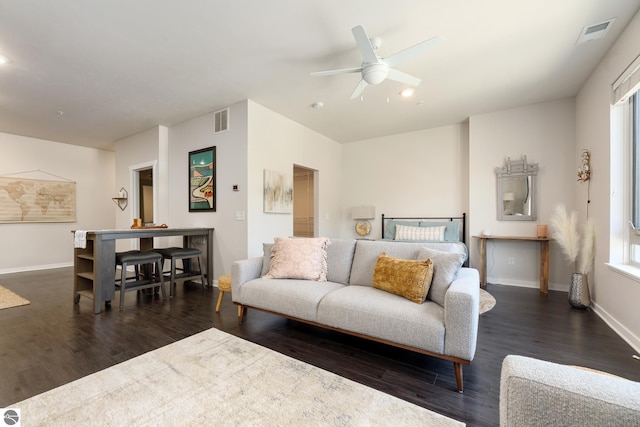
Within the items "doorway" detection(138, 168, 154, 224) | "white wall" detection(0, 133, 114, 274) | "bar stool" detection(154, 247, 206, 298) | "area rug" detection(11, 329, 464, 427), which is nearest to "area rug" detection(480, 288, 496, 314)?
"area rug" detection(11, 329, 464, 427)

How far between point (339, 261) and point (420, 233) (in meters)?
2.76

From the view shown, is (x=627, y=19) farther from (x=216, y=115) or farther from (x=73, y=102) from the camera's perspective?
(x=73, y=102)

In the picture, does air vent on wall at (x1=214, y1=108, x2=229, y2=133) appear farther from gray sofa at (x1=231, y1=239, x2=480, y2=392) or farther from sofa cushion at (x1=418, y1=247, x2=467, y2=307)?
sofa cushion at (x1=418, y1=247, x2=467, y2=307)

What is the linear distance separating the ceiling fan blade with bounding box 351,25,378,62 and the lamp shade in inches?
142

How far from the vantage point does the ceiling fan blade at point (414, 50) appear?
2113 millimetres

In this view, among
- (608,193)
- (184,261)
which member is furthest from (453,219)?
(184,261)

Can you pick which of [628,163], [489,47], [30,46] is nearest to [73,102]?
[30,46]

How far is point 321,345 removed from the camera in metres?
2.21

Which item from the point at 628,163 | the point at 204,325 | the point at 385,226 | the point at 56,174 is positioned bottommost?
the point at 204,325

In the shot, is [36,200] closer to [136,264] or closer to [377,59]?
[136,264]

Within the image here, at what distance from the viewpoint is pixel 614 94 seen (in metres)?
2.66

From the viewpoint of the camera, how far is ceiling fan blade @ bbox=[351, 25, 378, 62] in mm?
2020

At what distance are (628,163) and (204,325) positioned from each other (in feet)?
14.3

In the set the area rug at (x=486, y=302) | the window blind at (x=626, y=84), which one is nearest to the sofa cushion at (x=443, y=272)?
the area rug at (x=486, y=302)
